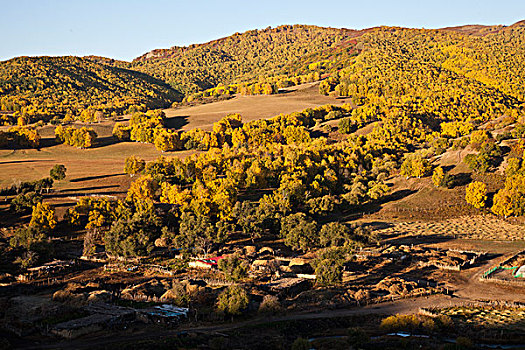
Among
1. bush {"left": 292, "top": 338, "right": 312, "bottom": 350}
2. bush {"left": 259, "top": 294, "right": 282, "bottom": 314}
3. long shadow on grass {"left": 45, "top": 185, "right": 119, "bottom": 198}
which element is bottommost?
bush {"left": 259, "top": 294, "right": 282, "bottom": 314}

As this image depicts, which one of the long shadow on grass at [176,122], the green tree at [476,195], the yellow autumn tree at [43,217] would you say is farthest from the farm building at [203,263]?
the long shadow on grass at [176,122]

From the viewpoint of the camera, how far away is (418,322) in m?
33.4

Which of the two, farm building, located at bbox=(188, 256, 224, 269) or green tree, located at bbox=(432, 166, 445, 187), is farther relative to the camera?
green tree, located at bbox=(432, 166, 445, 187)

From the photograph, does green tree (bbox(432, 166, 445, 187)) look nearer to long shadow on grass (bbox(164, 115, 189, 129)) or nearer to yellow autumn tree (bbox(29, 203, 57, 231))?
yellow autumn tree (bbox(29, 203, 57, 231))

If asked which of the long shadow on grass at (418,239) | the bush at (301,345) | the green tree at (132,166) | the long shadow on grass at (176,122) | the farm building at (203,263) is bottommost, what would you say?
the long shadow on grass at (418,239)

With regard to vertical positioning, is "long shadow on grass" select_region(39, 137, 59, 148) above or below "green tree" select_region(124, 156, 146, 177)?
above

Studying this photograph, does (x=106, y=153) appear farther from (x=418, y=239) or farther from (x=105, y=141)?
(x=418, y=239)

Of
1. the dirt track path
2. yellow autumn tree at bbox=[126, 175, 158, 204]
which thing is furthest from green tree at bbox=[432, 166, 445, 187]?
yellow autumn tree at bbox=[126, 175, 158, 204]

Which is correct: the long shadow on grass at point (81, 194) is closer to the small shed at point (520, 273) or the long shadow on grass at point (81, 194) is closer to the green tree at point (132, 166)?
the green tree at point (132, 166)

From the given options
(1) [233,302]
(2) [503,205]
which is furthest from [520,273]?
(1) [233,302]

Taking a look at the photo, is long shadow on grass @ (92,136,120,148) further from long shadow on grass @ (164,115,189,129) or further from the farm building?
the farm building

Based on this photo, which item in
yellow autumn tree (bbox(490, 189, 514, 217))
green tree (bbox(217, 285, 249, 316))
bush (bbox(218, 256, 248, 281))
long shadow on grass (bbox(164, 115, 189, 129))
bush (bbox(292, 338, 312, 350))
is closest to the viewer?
bush (bbox(292, 338, 312, 350))

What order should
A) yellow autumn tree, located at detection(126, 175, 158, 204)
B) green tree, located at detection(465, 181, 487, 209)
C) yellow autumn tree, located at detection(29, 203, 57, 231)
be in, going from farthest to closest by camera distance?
green tree, located at detection(465, 181, 487, 209), yellow autumn tree, located at detection(126, 175, 158, 204), yellow autumn tree, located at detection(29, 203, 57, 231)

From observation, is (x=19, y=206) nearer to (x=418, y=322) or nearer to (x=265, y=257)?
(x=265, y=257)
